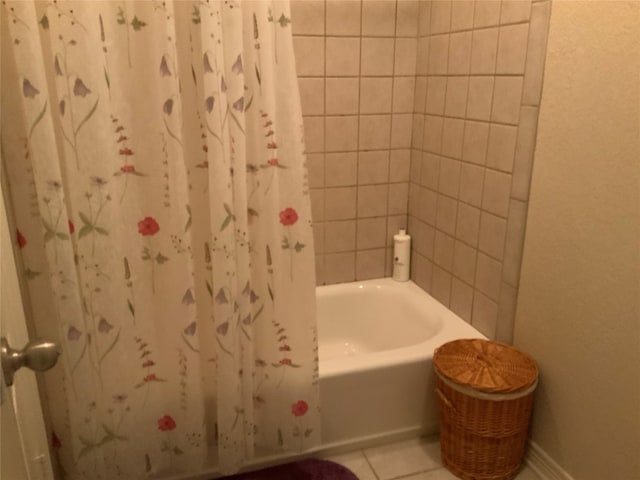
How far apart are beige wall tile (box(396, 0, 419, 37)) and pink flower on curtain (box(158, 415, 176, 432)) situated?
1.76m

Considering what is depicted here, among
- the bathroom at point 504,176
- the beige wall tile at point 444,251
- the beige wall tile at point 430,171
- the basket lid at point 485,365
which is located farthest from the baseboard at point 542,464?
the beige wall tile at point 430,171

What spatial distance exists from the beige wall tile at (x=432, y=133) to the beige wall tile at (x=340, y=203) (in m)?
0.38

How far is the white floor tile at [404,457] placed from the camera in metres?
1.81

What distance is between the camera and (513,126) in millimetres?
1726

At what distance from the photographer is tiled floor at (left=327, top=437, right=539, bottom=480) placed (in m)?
1.78

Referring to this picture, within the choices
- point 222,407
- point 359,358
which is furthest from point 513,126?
point 222,407

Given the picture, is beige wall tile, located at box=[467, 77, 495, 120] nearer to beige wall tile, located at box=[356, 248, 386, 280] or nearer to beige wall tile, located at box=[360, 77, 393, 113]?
beige wall tile, located at box=[360, 77, 393, 113]

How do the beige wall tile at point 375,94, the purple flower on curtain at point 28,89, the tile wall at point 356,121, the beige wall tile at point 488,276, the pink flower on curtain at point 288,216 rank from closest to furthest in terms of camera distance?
1. the purple flower on curtain at point 28,89
2. the pink flower on curtain at point 288,216
3. the beige wall tile at point 488,276
4. the tile wall at point 356,121
5. the beige wall tile at point 375,94

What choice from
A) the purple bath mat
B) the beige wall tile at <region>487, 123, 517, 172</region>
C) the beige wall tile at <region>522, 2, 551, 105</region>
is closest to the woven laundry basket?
the purple bath mat

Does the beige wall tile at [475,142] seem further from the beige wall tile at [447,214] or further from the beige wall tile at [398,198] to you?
the beige wall tile at [398,198]

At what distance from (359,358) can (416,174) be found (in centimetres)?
95

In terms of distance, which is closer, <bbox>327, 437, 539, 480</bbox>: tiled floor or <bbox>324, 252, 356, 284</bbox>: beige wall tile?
<bbox>327, 437, 539, 480</bbox>: tiled floor

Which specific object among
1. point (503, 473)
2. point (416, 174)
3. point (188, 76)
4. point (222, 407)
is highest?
point (188, 76)

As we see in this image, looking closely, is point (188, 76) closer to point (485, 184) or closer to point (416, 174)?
point (485, 184)
